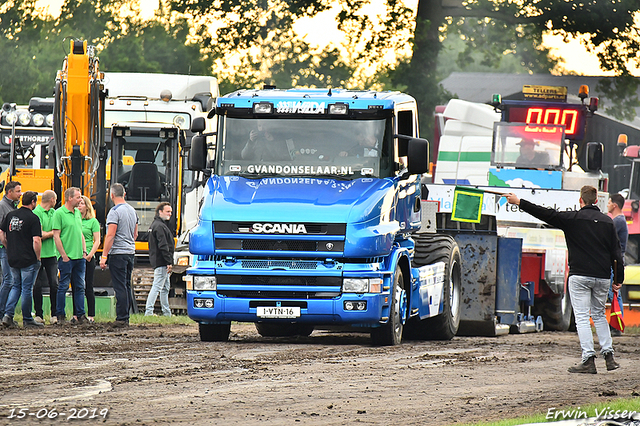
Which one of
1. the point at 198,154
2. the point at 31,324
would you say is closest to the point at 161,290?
the point at 31,324

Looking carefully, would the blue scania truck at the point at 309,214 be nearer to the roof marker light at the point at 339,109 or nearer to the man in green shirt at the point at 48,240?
the roof marker light at the point at 339,109

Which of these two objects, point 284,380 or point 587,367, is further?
point 587,367

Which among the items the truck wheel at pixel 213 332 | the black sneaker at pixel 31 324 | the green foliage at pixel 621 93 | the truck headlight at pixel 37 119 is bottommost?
the black sneaker at pixel 31 324

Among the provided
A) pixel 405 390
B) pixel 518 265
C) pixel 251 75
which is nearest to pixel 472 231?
pixel 518 265

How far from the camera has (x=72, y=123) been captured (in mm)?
19297

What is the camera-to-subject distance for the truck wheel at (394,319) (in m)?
13.4

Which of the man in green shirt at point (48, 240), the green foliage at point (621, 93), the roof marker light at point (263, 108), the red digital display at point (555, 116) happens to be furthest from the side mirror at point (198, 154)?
the green foliage at point (621, 93)

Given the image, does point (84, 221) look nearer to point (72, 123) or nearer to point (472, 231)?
point (72, 123)

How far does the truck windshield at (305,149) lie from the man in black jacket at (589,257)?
2246 millimetres

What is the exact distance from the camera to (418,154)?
13523 millimetres

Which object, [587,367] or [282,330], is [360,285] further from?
[282,330]

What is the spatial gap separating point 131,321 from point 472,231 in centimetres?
553

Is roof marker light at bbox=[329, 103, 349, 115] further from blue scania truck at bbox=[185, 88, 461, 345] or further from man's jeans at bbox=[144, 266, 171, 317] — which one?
man's jeans at bbox=[144, 266, 171, 317]

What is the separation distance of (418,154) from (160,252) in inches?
265
